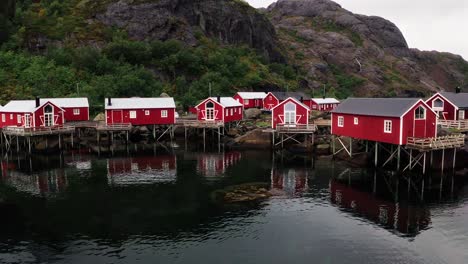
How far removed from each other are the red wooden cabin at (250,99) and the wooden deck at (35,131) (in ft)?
142

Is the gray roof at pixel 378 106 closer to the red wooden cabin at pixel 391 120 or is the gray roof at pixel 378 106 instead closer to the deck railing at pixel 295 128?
the red wooden cabin at pixel 391 120

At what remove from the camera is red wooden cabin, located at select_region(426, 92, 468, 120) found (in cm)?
5523

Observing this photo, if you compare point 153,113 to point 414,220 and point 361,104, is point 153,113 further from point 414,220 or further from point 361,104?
point 414,220

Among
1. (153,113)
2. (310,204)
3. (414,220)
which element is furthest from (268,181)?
(153,113)

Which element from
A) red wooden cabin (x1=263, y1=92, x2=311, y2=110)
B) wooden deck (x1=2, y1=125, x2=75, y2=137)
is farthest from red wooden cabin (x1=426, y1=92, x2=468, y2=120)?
wooden deck (x1=2, y1=125, x2=75, y2=137)

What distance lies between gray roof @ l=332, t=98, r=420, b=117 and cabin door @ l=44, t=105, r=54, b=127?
4280cm

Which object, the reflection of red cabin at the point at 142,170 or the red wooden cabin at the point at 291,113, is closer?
the reflection of red cabin at the point at 142,170

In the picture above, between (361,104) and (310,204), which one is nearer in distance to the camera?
(310,204)

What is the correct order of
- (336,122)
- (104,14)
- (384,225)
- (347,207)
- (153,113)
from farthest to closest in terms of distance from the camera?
(104,14)
(153,113)
(336,122)
(347,207)
(384,225)

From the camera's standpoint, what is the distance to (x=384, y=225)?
88.4 ft

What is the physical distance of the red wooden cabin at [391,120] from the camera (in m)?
40.0

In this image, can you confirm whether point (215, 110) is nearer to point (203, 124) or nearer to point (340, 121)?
point (203, 124)

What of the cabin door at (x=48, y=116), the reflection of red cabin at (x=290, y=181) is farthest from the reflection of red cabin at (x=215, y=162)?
the cabin door at (x=48, y=116)

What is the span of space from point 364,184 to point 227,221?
16916mm
